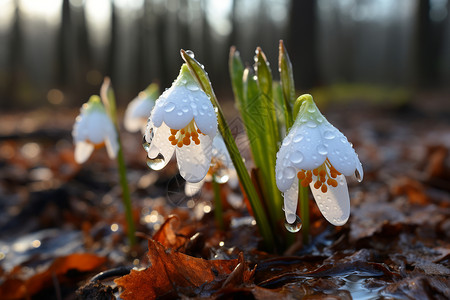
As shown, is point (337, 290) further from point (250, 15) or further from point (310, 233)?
point (250, 15)

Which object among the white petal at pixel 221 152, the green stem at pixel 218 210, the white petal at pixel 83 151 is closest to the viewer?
the white petal at pixel 221 152

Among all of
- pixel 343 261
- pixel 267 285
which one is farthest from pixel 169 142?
pixel 343 261

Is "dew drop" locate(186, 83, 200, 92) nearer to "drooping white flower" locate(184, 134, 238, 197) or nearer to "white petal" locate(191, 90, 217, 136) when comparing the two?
"white petal" locate(191, 90, 217, 136)

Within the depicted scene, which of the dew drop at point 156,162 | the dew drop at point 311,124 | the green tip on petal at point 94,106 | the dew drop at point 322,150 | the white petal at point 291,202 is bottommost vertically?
the white petal at point 291,202

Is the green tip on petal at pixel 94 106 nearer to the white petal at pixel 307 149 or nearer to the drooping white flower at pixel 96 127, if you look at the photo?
the drooping white flower at pixel 96 127

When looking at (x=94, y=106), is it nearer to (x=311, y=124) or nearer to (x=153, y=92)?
(x=153, y=92)


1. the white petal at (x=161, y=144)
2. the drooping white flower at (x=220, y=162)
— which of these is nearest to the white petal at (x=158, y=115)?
the white petal at (x=161, y=144)
